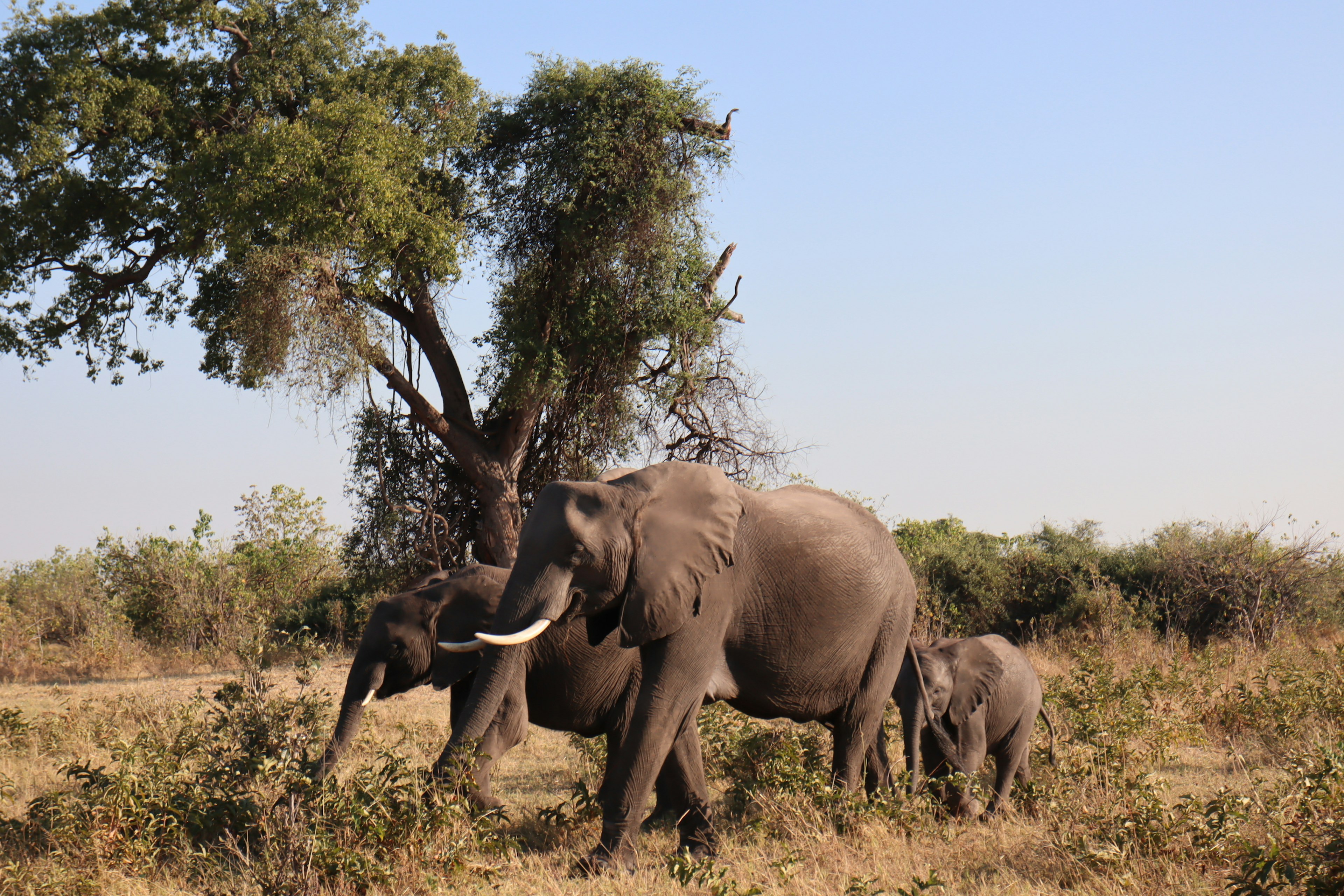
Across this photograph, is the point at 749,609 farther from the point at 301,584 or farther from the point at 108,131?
the point at 301,584

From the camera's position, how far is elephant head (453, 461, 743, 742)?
6.14m

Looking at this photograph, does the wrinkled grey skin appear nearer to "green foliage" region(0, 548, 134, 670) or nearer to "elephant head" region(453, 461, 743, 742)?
"elephant head" region(453, 461, 743, 742)

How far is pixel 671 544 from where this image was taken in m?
6.47

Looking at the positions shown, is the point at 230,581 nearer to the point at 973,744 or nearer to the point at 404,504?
the point at 404,504

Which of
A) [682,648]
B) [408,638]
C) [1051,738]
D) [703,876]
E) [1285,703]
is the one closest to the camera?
[703,876]

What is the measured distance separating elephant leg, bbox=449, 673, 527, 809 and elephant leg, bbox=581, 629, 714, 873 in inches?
48.8

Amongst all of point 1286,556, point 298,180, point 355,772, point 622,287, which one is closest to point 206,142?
point 298,180

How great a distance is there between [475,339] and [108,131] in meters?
7.10

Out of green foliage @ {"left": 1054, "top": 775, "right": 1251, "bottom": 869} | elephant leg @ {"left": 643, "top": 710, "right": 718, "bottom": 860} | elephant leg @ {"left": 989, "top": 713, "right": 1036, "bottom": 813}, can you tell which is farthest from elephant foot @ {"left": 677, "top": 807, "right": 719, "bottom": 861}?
elephant leg @ {"left": 989, "top": 713, "right": 1036, "bottom": 813}

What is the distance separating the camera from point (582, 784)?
6918 mm

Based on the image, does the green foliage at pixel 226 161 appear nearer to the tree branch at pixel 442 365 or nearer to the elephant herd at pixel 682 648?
the tree branch at pixel 442 365

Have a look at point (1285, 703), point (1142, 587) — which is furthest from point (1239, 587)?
point (1285, 703)

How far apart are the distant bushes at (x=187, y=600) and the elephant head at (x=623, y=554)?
13.4m

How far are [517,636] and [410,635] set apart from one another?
285 centimetres
